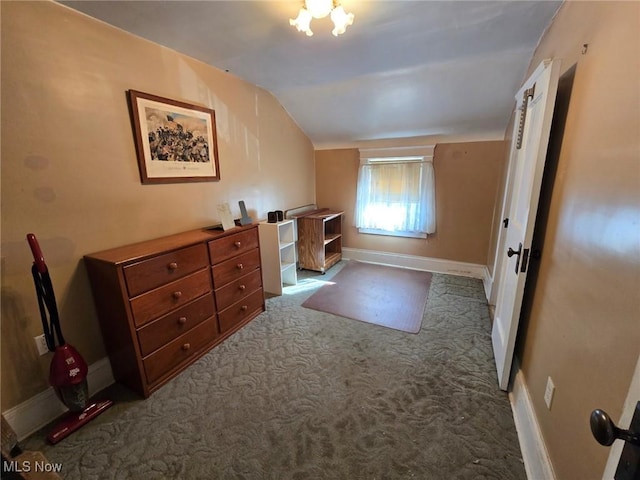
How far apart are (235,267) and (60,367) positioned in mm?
1199

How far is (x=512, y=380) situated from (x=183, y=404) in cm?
206

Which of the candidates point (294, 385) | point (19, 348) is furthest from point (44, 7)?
point (294, 385)

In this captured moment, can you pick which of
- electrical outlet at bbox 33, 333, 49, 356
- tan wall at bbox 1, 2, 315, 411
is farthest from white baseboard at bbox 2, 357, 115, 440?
electrical outlet at bbox 33, 333, 49, 356

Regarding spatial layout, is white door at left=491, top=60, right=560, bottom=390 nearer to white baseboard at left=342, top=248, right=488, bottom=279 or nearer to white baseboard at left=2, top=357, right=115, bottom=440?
white baseboard at left=342, top=248, right=488, bottom=279

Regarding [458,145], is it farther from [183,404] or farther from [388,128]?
[183,404]

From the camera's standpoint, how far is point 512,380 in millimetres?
1678

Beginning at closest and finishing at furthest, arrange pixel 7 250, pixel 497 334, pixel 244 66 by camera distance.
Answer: pixel 7 250, pixel 497 334, pixel 244 66

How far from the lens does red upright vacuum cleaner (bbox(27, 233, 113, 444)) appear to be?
1.39 meters

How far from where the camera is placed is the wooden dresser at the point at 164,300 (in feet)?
5.25

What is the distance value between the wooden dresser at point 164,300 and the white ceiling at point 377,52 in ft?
4.62

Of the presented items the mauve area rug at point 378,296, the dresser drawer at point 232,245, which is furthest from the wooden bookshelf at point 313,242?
the dresser drawer at point 232,245

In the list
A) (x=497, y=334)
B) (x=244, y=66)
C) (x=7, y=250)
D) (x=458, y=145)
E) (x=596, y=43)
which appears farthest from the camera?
(x=458, y=145)

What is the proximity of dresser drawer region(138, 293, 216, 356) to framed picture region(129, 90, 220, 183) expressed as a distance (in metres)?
0.98

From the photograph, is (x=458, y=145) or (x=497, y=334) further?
(x=458, y=145)
